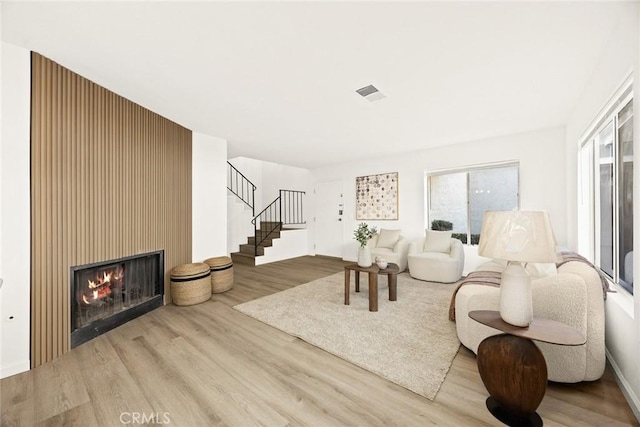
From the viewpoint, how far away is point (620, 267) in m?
2.04

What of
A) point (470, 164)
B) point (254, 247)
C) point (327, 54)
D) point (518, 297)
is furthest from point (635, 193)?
point (254, 247)

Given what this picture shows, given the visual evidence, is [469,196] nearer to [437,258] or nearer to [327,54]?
[437,258]

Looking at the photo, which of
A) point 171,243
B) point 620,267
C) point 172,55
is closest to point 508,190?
point 620,267

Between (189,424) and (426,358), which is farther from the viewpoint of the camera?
(426,358)

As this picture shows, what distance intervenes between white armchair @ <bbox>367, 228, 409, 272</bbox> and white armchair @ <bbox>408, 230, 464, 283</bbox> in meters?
0.26

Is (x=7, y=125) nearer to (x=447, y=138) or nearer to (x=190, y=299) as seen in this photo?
(x=190, y=299)

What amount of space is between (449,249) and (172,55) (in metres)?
4.81

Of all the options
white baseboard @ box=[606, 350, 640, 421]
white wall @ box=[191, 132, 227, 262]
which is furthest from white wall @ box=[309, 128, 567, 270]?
white wall @ box=[191, 132, 227, 262]

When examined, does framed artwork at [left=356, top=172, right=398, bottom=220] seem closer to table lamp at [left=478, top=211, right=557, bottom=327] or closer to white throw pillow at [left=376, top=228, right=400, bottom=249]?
white throw pillow at [left=376, top=228, right=400, bottom=249]

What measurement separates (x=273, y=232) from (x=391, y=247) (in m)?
3.18

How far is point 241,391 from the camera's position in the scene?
1.67 metres

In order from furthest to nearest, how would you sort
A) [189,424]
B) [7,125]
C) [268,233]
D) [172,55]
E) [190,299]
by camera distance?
[268,233] → [190,299] → [172,55] → [7,125] → [189,424]

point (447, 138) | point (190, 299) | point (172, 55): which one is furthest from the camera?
point (447, 138)

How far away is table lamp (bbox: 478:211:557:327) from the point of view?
1344 mm
